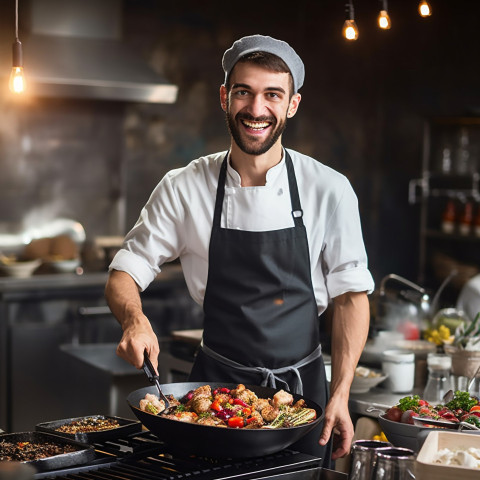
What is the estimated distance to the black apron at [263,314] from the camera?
97.7 inches

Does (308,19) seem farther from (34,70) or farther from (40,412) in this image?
(40,412)

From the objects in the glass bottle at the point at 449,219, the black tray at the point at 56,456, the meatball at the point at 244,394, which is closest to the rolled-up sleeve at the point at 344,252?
the meatball at the point at 244,394

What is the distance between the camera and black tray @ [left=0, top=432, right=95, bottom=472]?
5.86 feet

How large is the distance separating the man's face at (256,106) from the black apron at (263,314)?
266mm

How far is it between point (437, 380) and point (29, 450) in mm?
1532

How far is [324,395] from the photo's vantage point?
263 cm

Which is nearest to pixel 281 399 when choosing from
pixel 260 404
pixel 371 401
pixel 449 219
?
pixel 260 404

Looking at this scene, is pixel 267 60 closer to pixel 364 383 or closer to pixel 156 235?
pixel 156 235

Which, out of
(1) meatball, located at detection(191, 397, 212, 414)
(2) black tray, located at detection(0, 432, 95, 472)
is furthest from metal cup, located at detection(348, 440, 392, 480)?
(2) black tray, located at detection(0, 432, 95, 472)

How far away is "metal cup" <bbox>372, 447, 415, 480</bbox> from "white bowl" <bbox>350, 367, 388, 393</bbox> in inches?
57.3

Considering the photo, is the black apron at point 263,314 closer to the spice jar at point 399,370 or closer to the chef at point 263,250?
the chef at point 263,250

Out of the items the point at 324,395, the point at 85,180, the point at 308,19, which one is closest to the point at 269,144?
the point at 324,395

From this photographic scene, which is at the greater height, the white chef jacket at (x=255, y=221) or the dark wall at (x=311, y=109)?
the dark wall at (x=311, y=109)

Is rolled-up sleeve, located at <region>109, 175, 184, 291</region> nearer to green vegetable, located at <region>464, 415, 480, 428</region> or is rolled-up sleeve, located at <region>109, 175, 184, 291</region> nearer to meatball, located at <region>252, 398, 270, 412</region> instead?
meatball, located at <region>252, 398, 270, 412</region>
